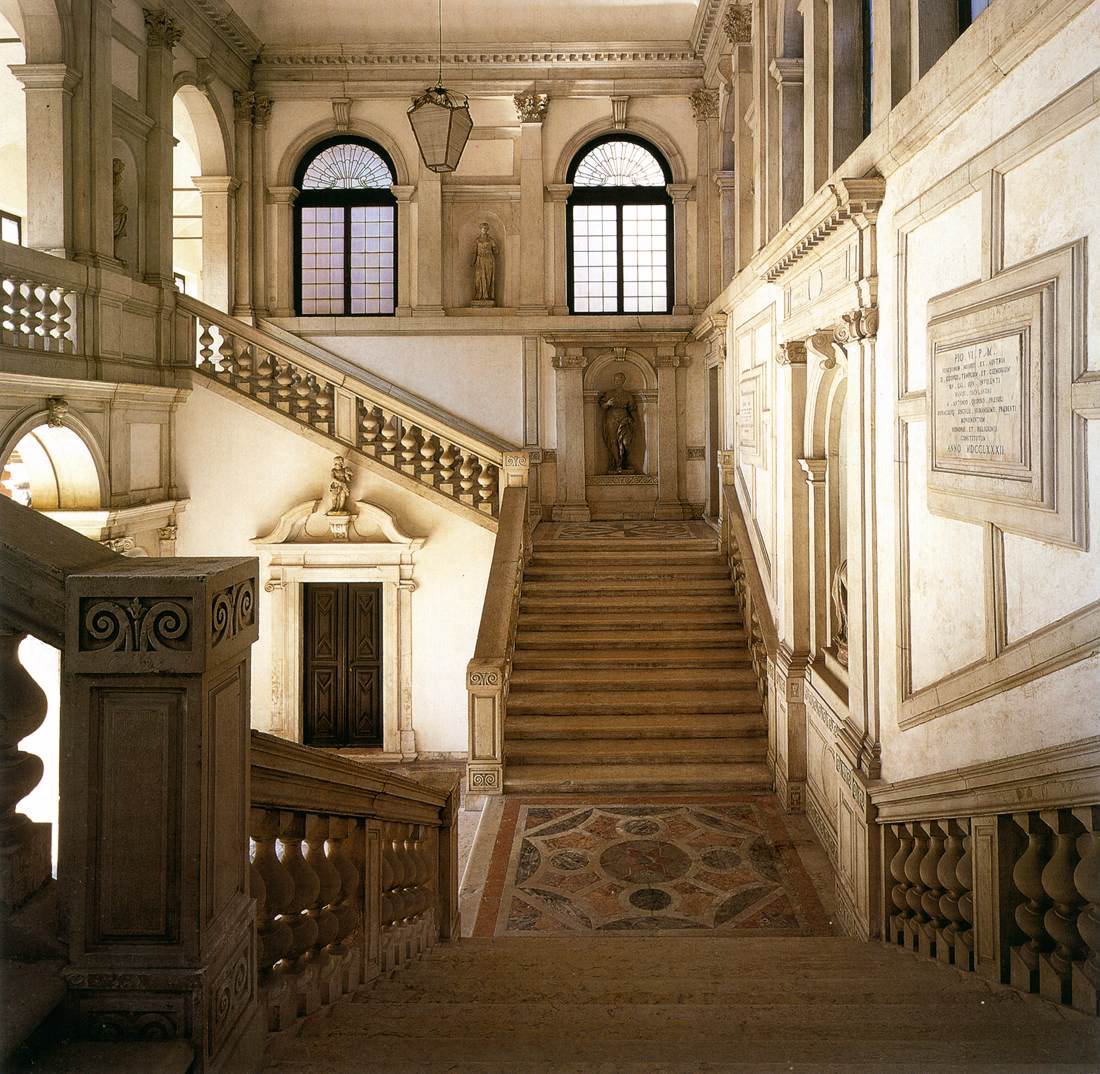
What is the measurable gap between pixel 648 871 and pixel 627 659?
3411 mm

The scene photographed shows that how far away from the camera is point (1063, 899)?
132 inches

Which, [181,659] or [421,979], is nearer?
[181,659]

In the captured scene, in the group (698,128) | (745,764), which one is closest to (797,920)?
(745,764)

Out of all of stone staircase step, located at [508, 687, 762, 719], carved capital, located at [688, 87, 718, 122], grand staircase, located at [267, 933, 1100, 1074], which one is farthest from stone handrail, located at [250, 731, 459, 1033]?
carved capital, located at [688, 87, 718, 122]

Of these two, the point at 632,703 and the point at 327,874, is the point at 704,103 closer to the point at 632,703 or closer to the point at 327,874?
the point at 632,703

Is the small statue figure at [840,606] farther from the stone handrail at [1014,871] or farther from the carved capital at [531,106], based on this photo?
the carved capital at [531,106]

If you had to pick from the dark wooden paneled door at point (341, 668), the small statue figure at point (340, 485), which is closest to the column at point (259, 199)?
the small statue figure at point (340, 485)

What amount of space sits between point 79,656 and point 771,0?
414 inches

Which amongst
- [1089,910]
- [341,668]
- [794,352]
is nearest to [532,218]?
[341,668]

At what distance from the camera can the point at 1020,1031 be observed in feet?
10.2

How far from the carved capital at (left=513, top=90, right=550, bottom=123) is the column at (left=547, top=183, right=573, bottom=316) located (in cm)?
117

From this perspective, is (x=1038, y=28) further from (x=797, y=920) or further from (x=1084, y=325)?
(x=797, y=920)

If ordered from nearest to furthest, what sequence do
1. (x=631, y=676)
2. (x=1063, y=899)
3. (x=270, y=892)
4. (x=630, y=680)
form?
(x=270, y=892) < (x=1063, y=899) < (x=630, y=680) < (x=631, y=676)

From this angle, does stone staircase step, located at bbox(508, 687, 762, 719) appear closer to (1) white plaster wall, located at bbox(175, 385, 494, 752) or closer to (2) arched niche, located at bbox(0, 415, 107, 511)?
(1) white plaster wall, located at bbox(175, 385, 494, 752)
